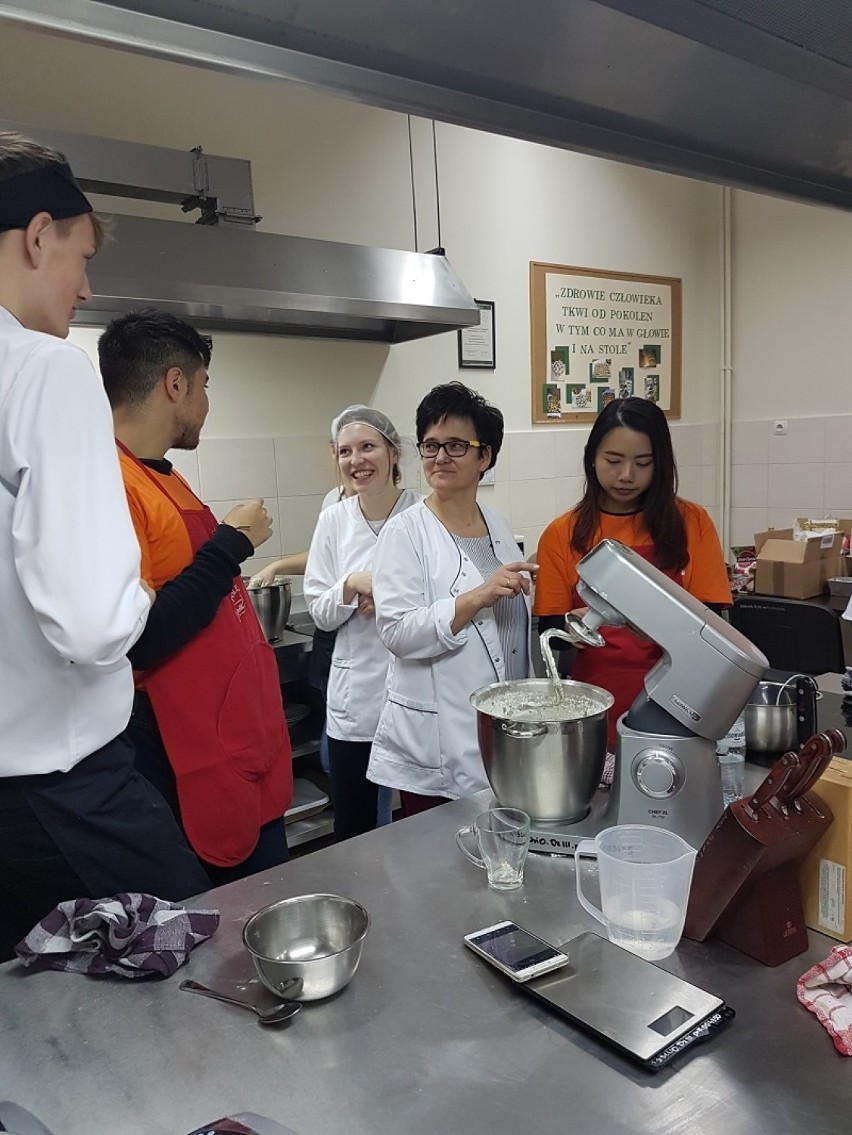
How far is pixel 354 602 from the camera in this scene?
2.23 metres

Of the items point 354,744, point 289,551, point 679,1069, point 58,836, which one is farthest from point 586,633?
point 289,551

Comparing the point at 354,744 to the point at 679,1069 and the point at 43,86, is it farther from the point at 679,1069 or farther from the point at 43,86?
the point at 43,86

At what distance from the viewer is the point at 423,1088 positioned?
734 mm

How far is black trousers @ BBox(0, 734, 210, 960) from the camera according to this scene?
1065 mm

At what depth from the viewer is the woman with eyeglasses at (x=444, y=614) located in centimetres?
169

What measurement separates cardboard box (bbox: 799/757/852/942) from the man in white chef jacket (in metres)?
0.82

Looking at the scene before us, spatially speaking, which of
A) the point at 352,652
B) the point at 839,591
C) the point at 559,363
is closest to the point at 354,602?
the point at 352,652

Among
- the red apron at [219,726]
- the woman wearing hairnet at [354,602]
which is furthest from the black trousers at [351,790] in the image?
the red apron at [219,726]

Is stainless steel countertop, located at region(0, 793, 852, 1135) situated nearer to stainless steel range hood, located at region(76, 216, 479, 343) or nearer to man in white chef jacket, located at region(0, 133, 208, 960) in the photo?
man in white chef jacket, located at region(0, 133, 208, 960)

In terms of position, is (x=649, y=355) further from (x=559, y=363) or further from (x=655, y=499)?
(x=655, y=499)

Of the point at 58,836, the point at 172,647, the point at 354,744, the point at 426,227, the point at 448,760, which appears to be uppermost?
the point at 426,227

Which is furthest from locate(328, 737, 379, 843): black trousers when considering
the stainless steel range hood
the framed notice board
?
the framed notice board

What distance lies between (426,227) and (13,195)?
2553 millimetres

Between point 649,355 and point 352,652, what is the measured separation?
2.60 metres
